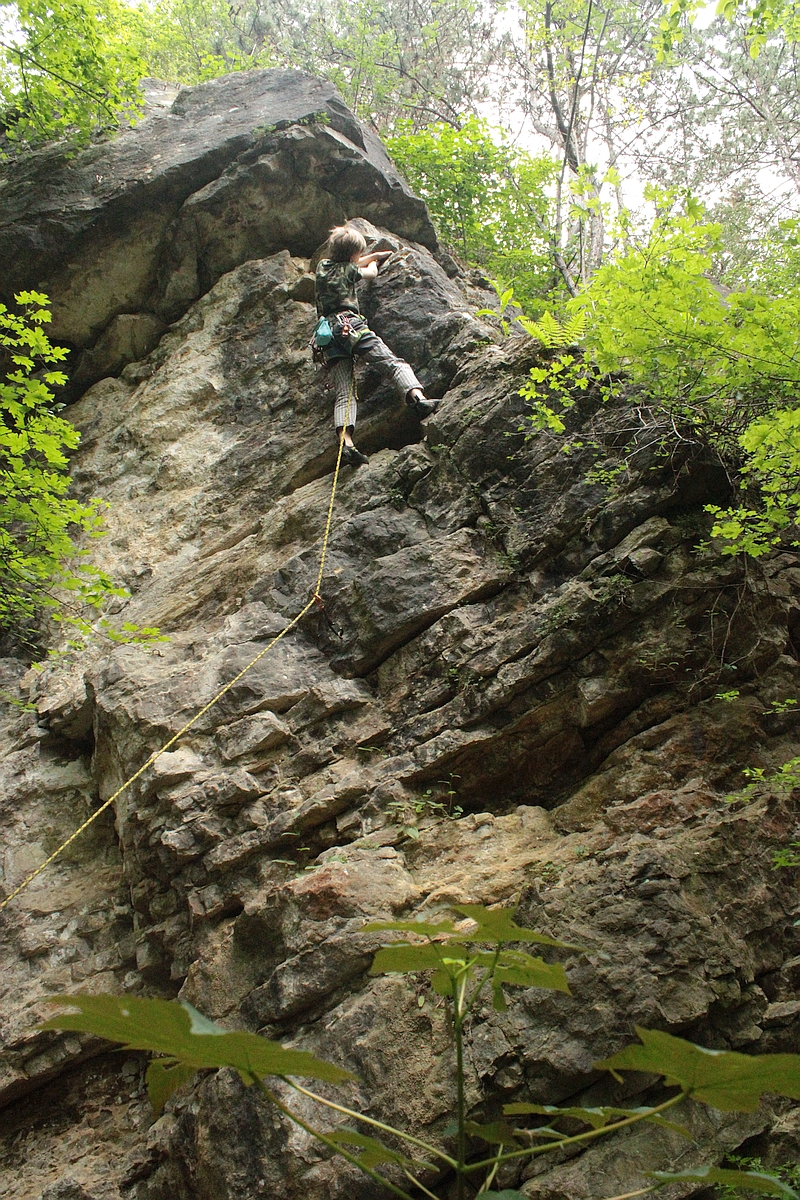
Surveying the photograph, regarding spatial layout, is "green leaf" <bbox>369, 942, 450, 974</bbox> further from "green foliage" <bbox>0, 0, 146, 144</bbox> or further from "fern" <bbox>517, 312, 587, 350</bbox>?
"green foliage" <bbox>0, 0, 146, 144</bbox>

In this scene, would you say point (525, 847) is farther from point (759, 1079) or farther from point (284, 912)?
point (759, 1079)

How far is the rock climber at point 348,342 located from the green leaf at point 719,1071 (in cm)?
577

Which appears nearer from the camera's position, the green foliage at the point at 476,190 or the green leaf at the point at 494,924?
the green leaf at the point at 494,924

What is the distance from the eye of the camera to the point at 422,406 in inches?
258

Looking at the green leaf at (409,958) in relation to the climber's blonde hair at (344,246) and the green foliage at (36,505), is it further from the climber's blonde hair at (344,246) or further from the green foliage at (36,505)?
the climber's blonde hair at (344,246)

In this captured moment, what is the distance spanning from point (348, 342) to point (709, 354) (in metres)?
3.57

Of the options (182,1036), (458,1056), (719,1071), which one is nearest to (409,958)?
(458,1056)

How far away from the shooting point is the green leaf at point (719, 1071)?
44.4 inches

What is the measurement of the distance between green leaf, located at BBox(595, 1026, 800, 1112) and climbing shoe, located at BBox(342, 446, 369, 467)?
5742mm

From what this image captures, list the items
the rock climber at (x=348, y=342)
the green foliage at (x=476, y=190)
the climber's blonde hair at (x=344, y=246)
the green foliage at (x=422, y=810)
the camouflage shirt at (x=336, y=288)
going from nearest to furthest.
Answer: the green foliage at (x=422, y=810)
the rock climber at (x=348, y=342)
the camouflage shirt at (x=336, y=288)
the climber's blonde hair at (x=344, y=246)
the green foliage at (x=476, y=190)

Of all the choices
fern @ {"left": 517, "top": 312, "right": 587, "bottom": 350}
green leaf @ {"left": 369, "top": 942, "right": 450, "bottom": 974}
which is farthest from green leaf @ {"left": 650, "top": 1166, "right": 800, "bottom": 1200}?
fern @ {"left": 517, "top": 312, "right": 587, "bottom": 350}

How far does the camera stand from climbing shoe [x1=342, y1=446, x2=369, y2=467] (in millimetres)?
6547

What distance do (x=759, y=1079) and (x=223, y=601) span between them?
18.6 feet

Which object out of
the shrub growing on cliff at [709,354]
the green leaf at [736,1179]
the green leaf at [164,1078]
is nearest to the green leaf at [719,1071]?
the green leaf at [736,1179]
